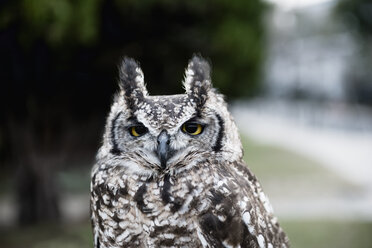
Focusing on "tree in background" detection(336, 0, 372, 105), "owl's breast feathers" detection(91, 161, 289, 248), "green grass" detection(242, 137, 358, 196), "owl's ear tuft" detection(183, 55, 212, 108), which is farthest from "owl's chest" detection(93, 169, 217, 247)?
"tree in background" detection(336, 0, 372, 105)

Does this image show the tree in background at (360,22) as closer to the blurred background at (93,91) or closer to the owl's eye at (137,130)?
the blurred background at (93,91)

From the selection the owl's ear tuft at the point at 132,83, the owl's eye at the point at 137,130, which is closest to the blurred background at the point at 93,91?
the owl's ear tuft at the point at 132,83

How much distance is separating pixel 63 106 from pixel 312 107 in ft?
55.3

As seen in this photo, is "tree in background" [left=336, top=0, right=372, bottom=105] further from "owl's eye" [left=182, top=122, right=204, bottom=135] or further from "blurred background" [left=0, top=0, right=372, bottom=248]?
"owl's eye" [left=182, top=122, right=204, bottom=135]

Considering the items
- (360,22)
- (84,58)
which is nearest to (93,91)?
(84,58)

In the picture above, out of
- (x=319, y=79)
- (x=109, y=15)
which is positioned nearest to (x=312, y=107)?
(x=319, y=79)

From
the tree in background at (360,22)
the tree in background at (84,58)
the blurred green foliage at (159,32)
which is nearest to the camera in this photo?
the blurred green foliage at (159,32)

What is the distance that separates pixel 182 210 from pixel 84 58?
3.52 m

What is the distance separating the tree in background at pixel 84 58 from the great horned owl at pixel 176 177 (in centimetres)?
217

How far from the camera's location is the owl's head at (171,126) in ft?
5.56

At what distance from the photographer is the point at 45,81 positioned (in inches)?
194

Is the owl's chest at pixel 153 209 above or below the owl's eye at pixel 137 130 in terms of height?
below

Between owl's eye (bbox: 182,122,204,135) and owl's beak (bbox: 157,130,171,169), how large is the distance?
8 cm

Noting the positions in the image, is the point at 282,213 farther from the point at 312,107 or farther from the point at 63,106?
the point at 312,107
